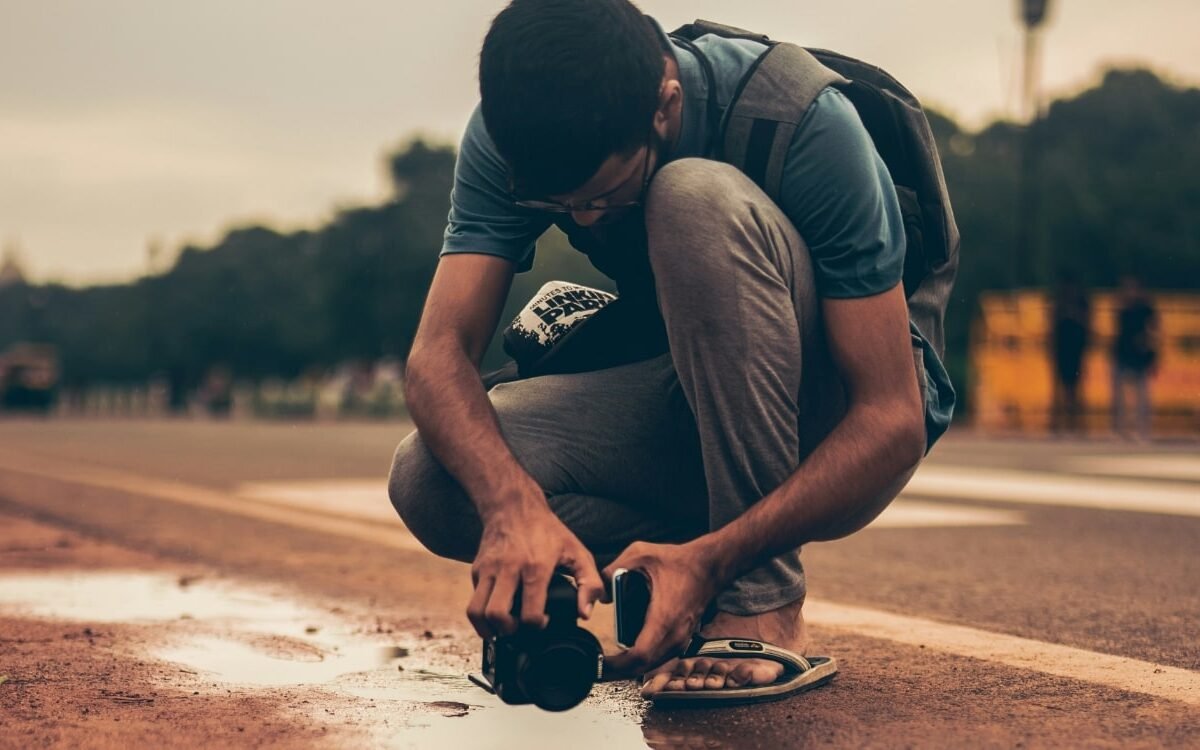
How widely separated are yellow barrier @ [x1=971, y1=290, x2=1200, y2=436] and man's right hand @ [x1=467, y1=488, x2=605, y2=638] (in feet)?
50.2

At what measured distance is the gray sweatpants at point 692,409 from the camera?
7.93 ft

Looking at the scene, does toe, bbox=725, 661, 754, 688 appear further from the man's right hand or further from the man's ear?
the man's ear

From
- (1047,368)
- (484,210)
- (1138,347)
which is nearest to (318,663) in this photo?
(484,210)

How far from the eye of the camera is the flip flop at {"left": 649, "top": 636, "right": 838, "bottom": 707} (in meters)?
2.46

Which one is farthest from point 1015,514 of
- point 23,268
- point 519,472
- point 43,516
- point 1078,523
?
point 23,268

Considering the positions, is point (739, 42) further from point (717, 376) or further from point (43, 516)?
point (43, 516)

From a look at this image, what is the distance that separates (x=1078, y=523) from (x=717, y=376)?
3.94 meters

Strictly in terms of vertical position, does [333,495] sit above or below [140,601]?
below

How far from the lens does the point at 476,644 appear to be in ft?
10.4

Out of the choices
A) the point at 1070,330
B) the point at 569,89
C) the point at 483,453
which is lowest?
the point at 483,453

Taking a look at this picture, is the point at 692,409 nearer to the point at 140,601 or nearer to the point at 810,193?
the point at 810,193

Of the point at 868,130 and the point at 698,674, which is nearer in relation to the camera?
the point at 698,674

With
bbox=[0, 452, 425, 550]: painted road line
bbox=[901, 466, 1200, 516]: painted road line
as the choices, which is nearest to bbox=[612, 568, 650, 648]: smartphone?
bbox=[0, 452, 425, 550]: painted road line

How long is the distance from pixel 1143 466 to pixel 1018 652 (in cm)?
751
